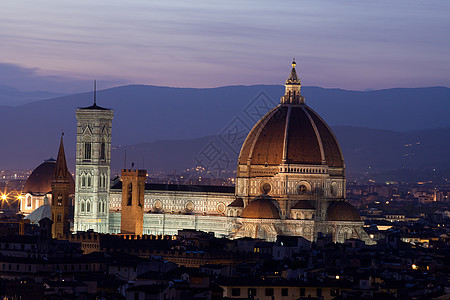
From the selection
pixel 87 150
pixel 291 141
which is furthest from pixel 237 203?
pixel 87 150

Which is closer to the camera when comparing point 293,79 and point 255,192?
point 255,192

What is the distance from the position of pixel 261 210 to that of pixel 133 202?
13134 mm

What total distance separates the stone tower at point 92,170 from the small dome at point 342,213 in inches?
803

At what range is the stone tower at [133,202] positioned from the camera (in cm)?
14400

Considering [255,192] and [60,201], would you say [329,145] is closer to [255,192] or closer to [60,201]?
[255,192]

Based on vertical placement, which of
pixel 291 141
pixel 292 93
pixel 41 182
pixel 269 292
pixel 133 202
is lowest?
pixel 269 292

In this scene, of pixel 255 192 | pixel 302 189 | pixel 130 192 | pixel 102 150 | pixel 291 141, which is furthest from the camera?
pixel 102 150

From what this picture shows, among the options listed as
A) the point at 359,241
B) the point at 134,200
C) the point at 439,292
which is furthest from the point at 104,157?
the point at 439,292

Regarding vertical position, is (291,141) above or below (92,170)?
above

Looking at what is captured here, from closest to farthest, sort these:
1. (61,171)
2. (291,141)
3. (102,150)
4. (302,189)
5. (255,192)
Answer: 1. (291,141)
2. (302,189)
3. (255,192)
4. (61,171)
5. (102,150)

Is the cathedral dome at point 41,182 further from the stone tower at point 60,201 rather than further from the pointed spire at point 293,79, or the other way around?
the pointed spire at point 293,79

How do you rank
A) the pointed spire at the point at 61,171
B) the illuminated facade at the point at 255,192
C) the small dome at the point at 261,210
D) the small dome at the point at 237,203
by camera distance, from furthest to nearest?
the pointed spire at the point at 61,171 → the small dome at the point at 237,203 → the illuminated facade at the point at 255,192 → the small dome at the point at 261,210

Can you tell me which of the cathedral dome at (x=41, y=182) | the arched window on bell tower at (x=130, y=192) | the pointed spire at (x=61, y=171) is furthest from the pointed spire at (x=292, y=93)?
the cathedral dome at (x=41, y=182)

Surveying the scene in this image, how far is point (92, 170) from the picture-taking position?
14638cm
